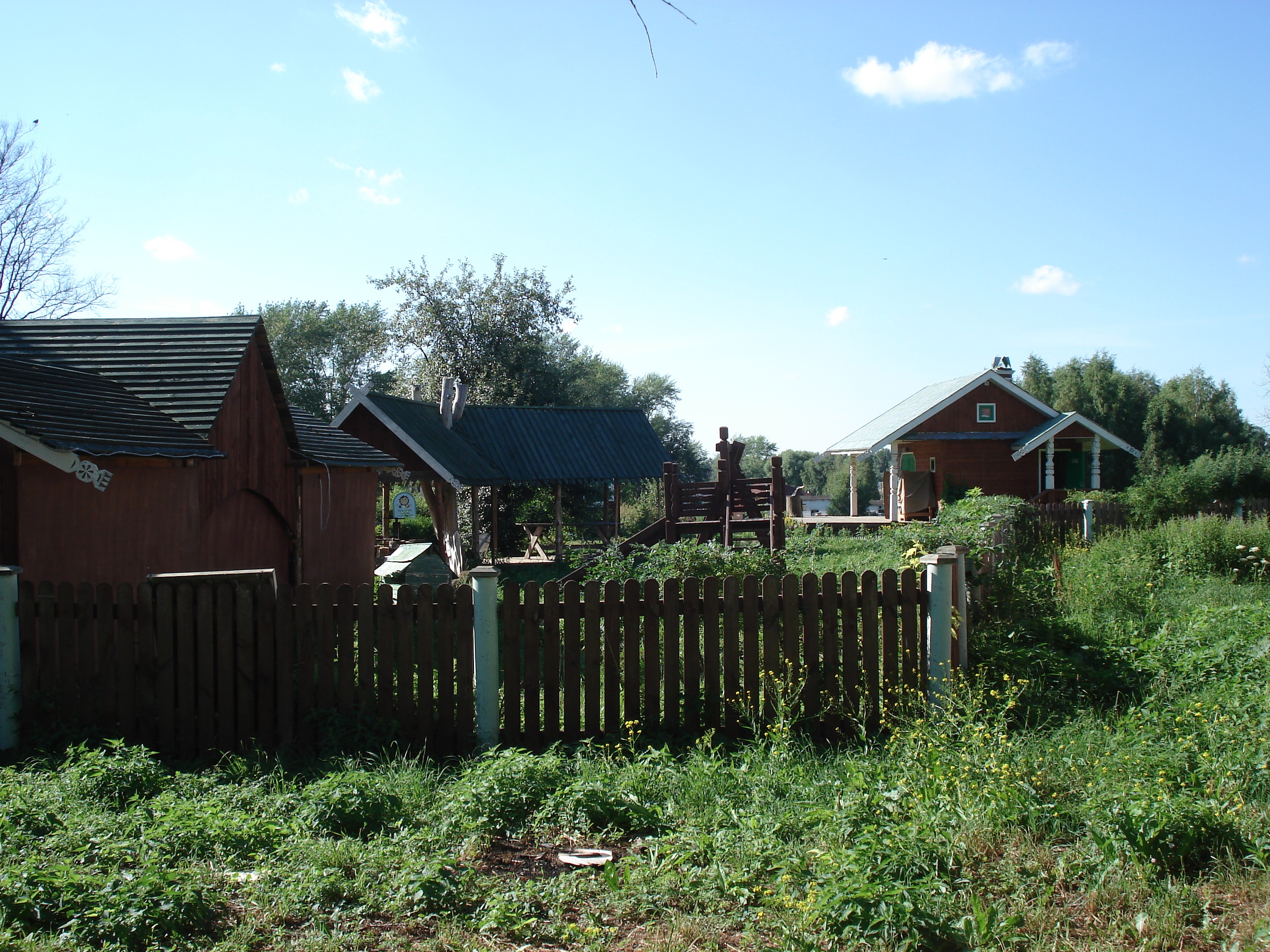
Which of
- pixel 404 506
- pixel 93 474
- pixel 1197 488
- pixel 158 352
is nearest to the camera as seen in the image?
pixel 93 474

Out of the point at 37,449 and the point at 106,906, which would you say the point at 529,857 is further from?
the point at 37,449

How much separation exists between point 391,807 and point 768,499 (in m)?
10.8

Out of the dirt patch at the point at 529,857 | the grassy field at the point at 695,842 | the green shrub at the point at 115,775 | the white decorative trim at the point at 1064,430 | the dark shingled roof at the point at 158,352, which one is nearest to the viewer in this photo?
the grassy field at the point at 695,842

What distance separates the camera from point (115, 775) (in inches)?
196

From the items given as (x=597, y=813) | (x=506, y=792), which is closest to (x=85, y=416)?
(x=506, y=792)

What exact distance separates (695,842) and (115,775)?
3207 millimetres

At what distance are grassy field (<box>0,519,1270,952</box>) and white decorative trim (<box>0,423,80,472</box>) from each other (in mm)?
2767

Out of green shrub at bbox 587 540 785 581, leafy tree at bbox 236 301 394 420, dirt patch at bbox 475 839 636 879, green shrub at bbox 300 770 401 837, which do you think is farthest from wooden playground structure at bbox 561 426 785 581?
leafy tree at bbox 236 301 394 420

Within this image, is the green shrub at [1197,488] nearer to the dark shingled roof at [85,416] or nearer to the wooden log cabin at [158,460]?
the wooden log cabin at [158,460]

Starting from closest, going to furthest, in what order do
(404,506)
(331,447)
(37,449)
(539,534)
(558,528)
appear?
(37,449)
(331,447)
(404,506)
(558,528)
(539,534)

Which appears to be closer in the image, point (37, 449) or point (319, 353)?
point (37, 449)

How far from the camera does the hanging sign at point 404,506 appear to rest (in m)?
20.3

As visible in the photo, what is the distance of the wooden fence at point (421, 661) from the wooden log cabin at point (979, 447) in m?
24.6

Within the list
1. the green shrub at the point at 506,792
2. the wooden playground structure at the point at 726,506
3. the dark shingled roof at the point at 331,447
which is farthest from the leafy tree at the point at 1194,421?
the green shrub at the point at 506,792
